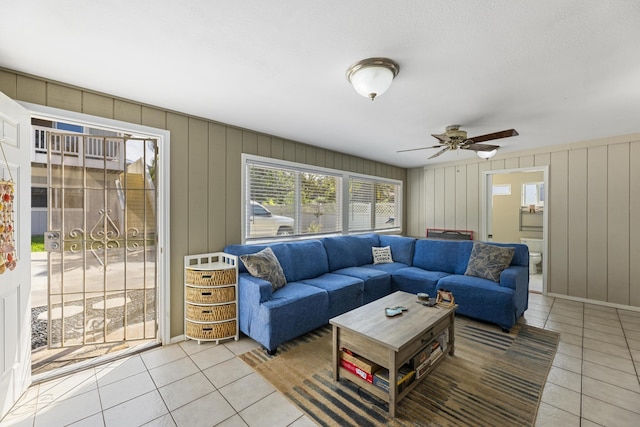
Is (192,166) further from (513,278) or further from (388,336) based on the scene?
(513,278)

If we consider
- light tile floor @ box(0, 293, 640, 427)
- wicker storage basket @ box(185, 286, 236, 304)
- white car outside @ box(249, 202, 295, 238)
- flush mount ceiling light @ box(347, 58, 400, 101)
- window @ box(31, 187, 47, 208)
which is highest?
flush mount ceiling light @ box(347, 58, 400, 101)

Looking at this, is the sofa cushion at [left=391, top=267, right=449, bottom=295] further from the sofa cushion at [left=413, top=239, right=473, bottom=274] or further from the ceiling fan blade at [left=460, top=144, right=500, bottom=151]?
the ceiling fan blade at [left=460, top=144, right=500, bottom=151]

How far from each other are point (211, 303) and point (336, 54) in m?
2.50

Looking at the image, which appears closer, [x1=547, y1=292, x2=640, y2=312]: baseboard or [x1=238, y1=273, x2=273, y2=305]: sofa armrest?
[x1=238, y1=273, x2=273, y2=305]: sofa armrest

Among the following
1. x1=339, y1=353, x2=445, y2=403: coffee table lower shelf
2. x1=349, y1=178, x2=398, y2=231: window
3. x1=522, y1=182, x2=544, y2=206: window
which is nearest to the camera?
x1=339, y1=353, x2=445, y2=403: coffee table lower shelf

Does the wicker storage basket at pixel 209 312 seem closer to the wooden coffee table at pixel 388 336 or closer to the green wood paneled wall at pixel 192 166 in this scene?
the green wood paneled wall at pixel 192 166

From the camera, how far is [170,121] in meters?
2.90

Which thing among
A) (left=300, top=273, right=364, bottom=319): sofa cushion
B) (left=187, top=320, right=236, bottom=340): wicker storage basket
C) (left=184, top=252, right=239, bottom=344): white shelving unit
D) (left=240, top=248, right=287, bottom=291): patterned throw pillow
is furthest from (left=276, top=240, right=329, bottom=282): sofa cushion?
(left=187, top=320, right=236, bottom=340): wicker storage basket

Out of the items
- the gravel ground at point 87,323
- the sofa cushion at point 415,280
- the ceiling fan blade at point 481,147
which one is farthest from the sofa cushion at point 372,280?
the gravel ground at point 87,323

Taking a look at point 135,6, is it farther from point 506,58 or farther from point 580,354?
point 580,354

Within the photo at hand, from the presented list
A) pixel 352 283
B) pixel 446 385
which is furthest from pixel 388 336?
pixel 352 283

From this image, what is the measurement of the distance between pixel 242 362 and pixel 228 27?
2.58 metres

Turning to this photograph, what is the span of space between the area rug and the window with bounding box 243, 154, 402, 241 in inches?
63.5

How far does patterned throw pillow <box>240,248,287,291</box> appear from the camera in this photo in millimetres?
2918
